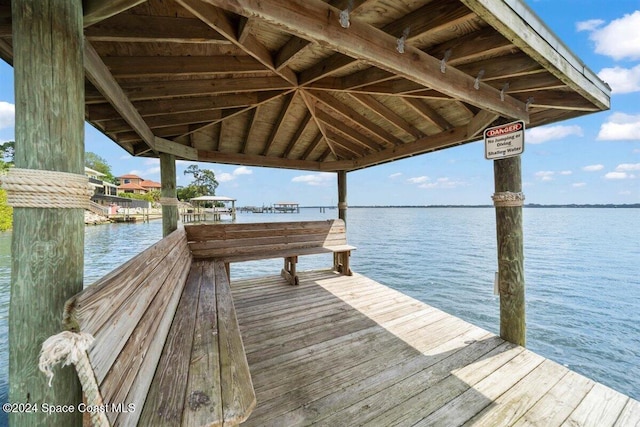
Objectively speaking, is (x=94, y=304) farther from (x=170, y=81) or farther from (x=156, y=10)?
(x=170, y=81)

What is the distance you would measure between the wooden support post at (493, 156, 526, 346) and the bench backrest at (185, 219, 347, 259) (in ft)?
10.7

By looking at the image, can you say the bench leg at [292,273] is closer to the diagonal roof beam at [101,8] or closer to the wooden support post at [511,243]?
the wooden support post at [511,243]

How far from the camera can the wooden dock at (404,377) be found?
179 cm

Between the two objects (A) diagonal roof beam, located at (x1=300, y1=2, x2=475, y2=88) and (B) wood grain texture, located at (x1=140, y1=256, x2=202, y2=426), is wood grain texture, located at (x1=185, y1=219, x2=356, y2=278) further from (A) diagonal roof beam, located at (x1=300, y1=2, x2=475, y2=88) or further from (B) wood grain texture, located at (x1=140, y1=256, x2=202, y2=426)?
(A) diagonal roof beam, located at (x1=300, y1=2, x2=475, y2=88)

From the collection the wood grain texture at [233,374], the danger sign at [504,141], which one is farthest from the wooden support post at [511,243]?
the wood grain texture at [233,374]

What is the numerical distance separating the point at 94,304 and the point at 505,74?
114 inches

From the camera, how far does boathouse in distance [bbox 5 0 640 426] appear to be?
96 cm

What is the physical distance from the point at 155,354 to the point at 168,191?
318 cm

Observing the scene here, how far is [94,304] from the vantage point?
84 cm

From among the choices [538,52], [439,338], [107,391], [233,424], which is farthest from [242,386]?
[538,52]

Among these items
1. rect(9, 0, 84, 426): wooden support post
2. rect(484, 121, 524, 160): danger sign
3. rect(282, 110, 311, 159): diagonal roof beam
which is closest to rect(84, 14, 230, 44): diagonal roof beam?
rect(9, 0, 84, 426): wooden support post

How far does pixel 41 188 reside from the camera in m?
0.94

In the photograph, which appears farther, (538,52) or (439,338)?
(439,338)

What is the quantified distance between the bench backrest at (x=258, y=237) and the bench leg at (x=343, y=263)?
0.98 ft
